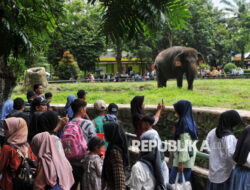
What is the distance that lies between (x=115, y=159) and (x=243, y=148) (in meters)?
1.38

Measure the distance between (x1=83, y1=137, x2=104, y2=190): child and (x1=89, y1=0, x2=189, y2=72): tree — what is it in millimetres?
1965

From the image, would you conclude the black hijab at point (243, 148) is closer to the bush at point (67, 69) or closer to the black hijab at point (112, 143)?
the black hijab at point (112, 143)

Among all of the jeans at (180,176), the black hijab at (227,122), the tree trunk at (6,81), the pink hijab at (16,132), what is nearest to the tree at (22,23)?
the pink hijab at (16,132)

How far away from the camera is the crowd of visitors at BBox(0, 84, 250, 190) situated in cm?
353

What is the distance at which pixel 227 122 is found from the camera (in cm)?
391

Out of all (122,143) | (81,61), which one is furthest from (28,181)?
(81,61)

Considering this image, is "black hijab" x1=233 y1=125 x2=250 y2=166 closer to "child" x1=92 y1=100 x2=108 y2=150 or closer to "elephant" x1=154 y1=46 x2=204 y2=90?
"child" x1=92 y1=100 x2=108 y2=150

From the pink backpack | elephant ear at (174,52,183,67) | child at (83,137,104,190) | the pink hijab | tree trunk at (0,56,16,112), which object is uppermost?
elephant ear at (174,52,183,67)

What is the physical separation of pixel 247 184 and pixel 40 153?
2.29m

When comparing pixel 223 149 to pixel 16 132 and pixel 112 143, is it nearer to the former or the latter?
pixel 112 143

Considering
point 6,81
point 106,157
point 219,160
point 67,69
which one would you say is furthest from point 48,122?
point 67,69

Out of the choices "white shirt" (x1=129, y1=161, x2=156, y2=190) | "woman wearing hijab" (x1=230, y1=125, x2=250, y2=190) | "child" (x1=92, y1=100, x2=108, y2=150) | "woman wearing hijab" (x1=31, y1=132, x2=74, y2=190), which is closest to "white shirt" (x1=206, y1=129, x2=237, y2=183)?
"woman wearing hijab" (x1=230, y1=125, x2=250, y2=190)

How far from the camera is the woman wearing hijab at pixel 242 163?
3.59m

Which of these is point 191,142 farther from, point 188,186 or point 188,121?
point 188,186
